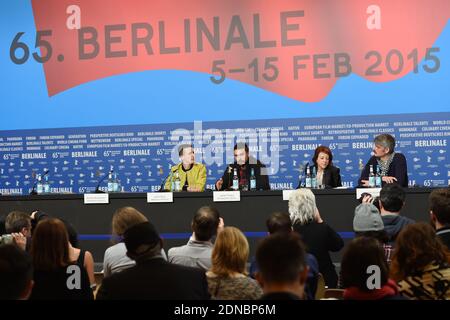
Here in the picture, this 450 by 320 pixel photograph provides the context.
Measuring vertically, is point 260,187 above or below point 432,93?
below

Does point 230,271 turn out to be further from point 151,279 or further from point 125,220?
point 125,220

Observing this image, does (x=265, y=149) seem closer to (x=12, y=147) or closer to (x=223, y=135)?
(x=223, y=135)

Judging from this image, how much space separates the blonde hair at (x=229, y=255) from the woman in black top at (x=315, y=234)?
3.43 feet

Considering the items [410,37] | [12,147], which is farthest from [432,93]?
[12,147]

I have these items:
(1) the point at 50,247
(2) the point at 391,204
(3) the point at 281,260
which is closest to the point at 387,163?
(2) the point at 391,204

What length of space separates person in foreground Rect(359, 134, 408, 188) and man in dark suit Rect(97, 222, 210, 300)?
358cm

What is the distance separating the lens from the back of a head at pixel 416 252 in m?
2.59

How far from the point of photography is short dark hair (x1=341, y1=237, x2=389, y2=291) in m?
2.28

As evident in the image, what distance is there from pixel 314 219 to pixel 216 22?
3.81 metres

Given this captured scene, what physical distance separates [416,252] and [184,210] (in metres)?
3.37

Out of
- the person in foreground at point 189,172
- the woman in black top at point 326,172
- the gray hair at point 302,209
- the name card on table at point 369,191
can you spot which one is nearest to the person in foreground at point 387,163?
the woman in black top at point 326,172

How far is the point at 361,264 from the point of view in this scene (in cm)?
229

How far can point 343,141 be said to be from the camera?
7.09 m

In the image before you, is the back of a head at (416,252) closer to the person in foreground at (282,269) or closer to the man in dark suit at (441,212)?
the man in dark suit at (441,212)
